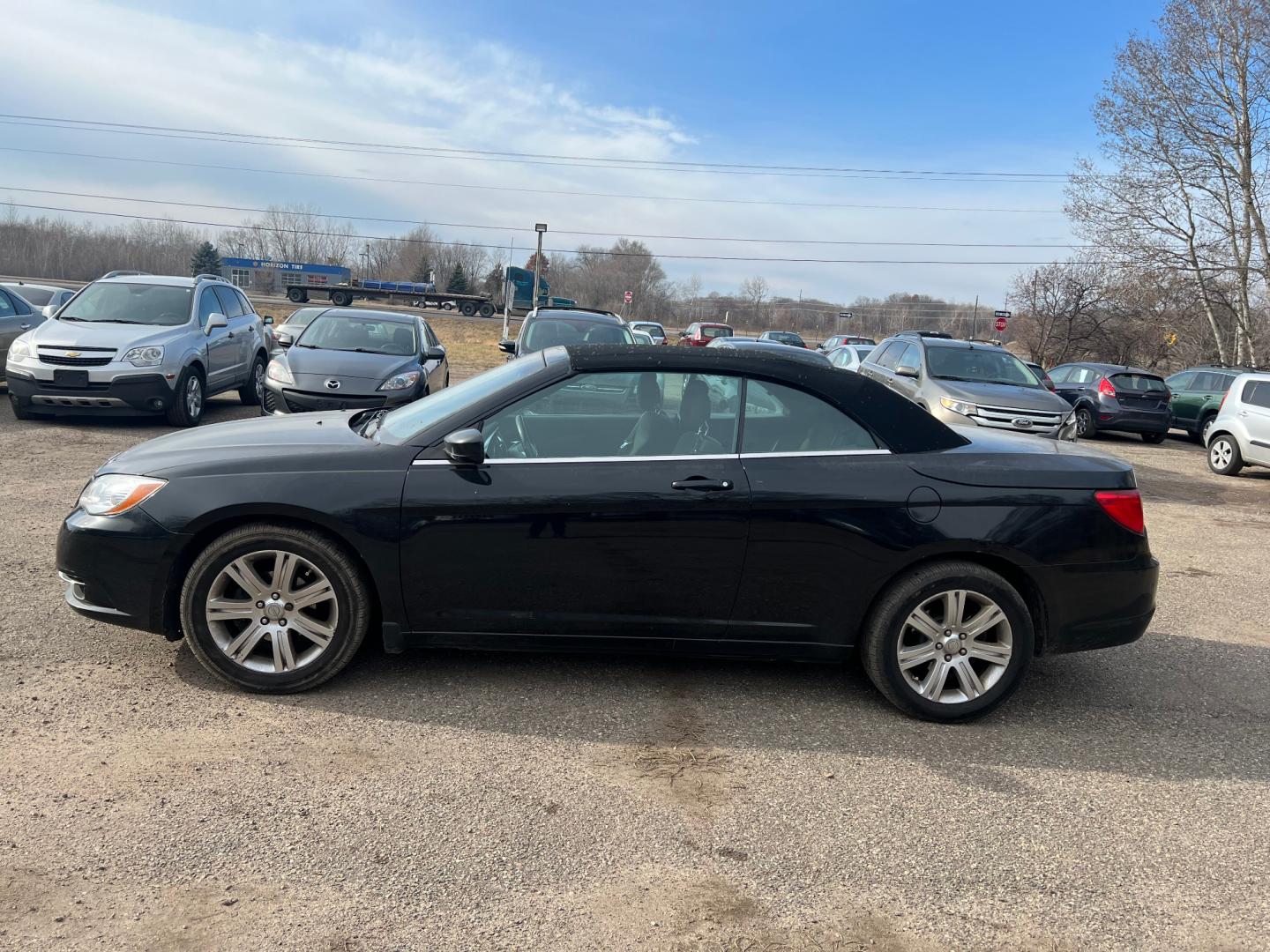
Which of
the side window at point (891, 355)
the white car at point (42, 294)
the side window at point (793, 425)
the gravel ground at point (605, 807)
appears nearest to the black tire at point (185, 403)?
the gravel ground at point (605, 807)

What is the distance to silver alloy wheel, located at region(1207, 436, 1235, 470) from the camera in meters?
13.3

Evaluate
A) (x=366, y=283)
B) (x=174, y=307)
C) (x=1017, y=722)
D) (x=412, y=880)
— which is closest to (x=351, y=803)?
(x=412, y=880)

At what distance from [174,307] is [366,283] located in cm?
5414

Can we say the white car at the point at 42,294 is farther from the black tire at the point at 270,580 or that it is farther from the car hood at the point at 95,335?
the black tire at the point at 270,580

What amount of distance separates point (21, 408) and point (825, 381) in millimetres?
10463

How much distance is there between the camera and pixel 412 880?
2689mm

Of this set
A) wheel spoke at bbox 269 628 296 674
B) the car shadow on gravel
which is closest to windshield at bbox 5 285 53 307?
the car shadow on gravel

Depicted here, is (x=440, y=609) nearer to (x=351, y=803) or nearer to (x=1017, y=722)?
(x=351, y=803)

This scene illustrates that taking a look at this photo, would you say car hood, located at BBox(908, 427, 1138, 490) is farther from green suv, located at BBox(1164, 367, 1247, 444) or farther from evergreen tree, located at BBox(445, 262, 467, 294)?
evergreen tree, located at BBox(445, 262, 467, 294)

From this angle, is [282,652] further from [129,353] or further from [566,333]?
[566,333]

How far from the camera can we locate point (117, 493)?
3844mm

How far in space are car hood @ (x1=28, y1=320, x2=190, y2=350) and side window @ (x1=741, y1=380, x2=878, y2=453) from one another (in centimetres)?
899

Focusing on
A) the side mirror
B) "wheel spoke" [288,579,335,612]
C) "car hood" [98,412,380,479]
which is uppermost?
the side mirror

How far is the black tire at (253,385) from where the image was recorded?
517 inches
